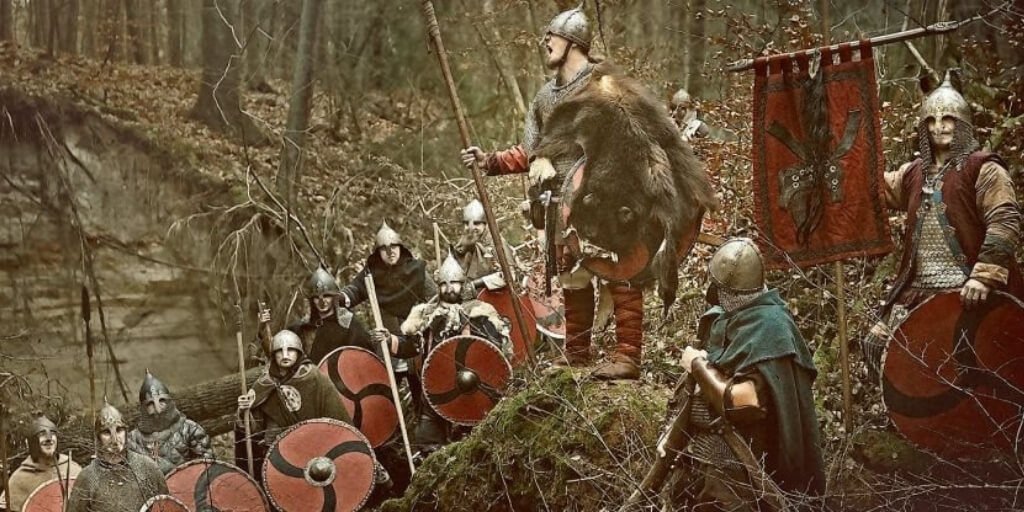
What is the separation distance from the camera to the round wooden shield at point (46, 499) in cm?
952

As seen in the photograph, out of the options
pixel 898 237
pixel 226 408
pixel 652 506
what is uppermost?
pixel 898 237

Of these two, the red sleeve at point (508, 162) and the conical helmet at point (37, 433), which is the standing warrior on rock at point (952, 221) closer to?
the red sleeve at point (508, 162)

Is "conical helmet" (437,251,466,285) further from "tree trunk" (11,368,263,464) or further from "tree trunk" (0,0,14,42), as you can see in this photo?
"tree trunk" (0,0,14,42)

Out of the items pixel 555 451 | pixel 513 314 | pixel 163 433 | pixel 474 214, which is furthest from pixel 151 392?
pixel 555 451

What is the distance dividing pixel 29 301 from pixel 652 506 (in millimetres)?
6060

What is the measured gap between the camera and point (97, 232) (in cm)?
1237

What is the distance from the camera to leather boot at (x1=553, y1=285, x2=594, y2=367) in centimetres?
861

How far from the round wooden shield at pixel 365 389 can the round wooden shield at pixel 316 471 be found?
568 mm

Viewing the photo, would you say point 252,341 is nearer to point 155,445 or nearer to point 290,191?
point 290,191

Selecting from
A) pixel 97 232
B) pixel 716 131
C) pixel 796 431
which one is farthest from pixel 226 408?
pixel 796 431

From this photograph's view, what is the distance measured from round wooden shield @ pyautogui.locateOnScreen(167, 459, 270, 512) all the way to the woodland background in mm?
2230

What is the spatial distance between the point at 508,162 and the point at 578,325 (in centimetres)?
85

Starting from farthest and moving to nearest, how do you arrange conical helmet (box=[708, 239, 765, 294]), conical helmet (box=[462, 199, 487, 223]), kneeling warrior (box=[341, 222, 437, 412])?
1. conical helmet (box=[462, 199, 487, 223])
2. kneeling warrior (box=[341, 222, 437, 412])
3. conical helmet (box=[708, 239, 765, 294])

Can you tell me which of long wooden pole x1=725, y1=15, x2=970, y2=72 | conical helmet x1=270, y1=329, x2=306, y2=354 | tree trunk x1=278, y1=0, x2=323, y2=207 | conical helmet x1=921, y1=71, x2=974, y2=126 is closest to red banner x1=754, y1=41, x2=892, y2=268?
long wooden pole x1=725, y1=15, x2=970, y2=72
